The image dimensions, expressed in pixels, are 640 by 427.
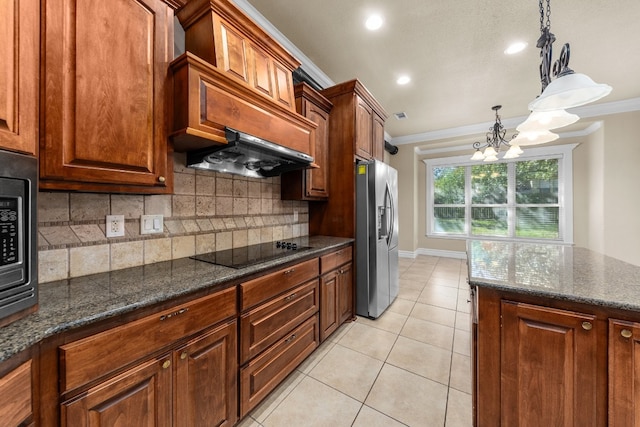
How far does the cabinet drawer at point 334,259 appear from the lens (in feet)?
6.99

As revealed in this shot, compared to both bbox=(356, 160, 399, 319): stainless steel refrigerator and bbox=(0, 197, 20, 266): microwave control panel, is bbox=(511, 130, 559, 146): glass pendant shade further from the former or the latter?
bbox=(0, 197, 20, 266): microwave control panel

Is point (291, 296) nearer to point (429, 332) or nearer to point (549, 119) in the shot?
point (429, 332)

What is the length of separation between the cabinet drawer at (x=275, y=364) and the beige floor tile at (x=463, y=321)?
1.60 meters

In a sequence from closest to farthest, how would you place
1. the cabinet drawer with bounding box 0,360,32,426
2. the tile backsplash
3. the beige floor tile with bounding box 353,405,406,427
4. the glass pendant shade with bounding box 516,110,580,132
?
the cabinet drawer with bounding box 0,360,32,426 → the tile backsplash → the beige floor tile with bounding box 353,405,406,427 → the glass pendant shade with bounding box 516,110,580,132

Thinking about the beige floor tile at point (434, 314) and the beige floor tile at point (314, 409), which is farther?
the beige floor tile at point (434, 314)

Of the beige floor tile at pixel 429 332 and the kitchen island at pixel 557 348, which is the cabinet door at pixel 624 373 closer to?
the kitchen island at pixel 557 348

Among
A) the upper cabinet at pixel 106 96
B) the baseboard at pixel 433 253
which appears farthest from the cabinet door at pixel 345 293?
the baseboard at pixel 433 253

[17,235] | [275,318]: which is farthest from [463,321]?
[17,235]

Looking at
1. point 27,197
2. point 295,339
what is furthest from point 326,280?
point 27,197

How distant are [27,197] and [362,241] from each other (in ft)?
7.81

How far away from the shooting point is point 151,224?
1.56 m

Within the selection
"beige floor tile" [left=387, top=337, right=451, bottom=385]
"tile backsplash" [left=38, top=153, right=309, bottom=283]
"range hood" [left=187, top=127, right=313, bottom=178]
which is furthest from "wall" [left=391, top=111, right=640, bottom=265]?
"tile backsplash" [left=38, top=153, right=309, bottom=283]

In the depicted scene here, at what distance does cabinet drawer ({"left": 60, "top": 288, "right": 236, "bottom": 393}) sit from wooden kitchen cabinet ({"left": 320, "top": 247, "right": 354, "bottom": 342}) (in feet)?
3.48

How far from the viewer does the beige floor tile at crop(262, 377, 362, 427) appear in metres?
1.47
